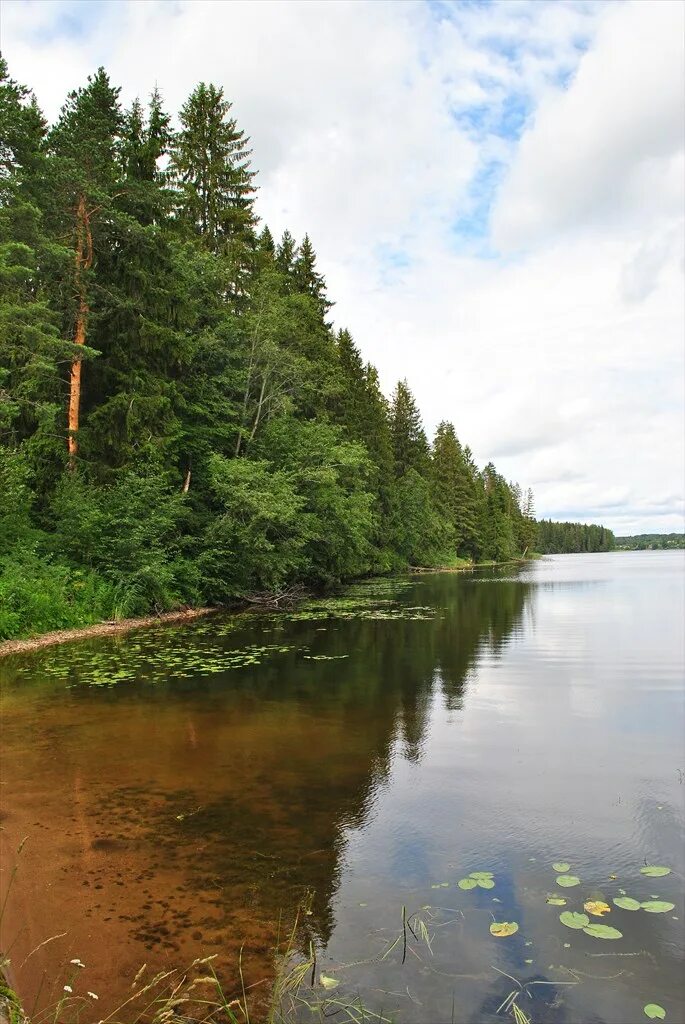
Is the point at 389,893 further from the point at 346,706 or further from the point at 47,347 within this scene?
the point at 47,347

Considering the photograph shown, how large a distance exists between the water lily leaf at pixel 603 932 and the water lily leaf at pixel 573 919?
0.06 meters

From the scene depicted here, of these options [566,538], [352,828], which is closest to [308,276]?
[352,828]

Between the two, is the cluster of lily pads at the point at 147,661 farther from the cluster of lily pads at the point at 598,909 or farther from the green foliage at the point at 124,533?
the cluster of lily pads at the point at 598,909

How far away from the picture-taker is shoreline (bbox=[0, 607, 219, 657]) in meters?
14.6

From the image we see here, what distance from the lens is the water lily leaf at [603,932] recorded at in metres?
4.10

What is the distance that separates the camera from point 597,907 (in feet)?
14.6

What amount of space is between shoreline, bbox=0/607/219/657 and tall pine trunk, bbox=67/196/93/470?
17.7ft

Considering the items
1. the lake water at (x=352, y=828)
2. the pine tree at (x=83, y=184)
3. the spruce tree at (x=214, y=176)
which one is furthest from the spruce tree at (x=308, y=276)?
the lake water at (x=352, y=828)

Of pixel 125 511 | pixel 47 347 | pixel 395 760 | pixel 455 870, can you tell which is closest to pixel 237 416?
pixel 125 511

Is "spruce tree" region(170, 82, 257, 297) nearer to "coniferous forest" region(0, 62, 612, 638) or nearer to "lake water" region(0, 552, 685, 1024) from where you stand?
"coniferous forest" region(0, 62, 612, 638)

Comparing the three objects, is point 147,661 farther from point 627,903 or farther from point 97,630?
point 627,903

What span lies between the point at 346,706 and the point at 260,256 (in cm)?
3100

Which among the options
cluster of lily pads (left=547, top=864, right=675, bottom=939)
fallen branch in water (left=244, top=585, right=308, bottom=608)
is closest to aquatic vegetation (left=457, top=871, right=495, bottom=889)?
cluster of lily pads (left=547, top=864, right=675, bottom=939)

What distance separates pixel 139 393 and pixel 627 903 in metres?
19.8
